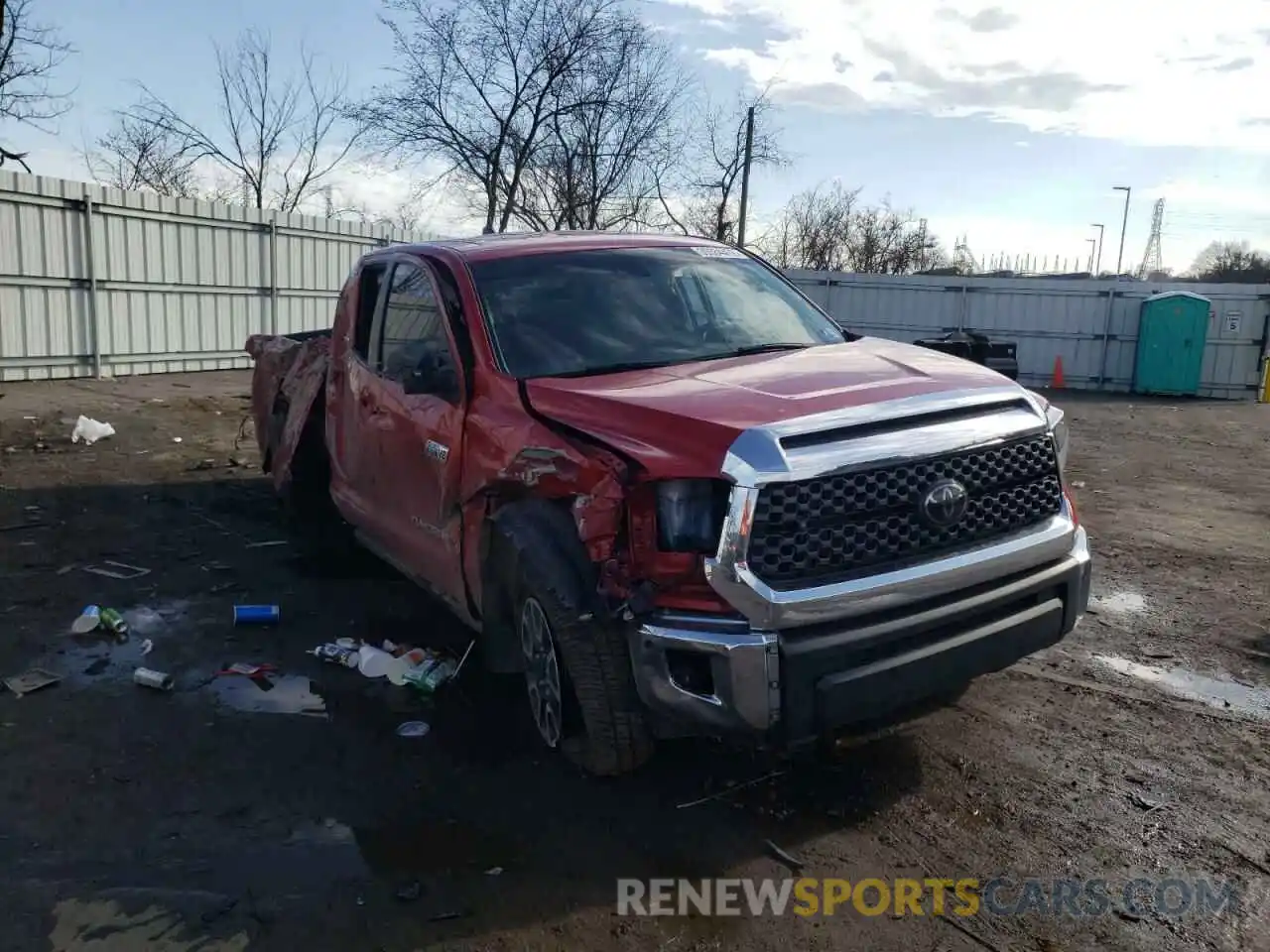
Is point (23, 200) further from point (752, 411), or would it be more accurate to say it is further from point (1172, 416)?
point (1172, 416)

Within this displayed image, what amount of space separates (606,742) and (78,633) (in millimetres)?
3274

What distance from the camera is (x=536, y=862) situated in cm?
311

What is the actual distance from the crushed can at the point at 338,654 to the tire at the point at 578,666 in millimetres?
1532

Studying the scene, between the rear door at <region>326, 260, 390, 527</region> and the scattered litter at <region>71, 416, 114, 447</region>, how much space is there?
18.5 ft

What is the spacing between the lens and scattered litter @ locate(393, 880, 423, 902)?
9.57 feet

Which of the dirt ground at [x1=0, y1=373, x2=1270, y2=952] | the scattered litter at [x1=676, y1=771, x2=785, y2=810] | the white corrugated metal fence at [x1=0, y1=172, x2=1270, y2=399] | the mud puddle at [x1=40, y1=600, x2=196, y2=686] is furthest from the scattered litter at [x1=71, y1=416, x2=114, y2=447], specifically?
the scattered litter at [x1=676, y1=771, x2=785, y2=810]

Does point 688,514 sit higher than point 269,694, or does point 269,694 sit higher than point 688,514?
point 688,514

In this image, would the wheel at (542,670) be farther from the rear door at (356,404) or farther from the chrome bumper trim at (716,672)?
the rear door at (356,404)

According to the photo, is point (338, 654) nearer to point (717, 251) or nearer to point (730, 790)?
point (730, 790)

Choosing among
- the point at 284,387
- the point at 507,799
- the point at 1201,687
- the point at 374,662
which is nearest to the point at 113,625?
the point at 374,662

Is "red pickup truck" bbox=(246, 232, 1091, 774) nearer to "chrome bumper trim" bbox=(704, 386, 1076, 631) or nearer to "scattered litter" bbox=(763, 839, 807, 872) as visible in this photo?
"chrome bumper trim" bbox=(704, 386, 1076, 631)

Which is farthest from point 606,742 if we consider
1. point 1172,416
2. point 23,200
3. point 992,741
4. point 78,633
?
point 1172,416

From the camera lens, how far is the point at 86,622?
511 centimetres

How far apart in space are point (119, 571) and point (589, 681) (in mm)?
4193
